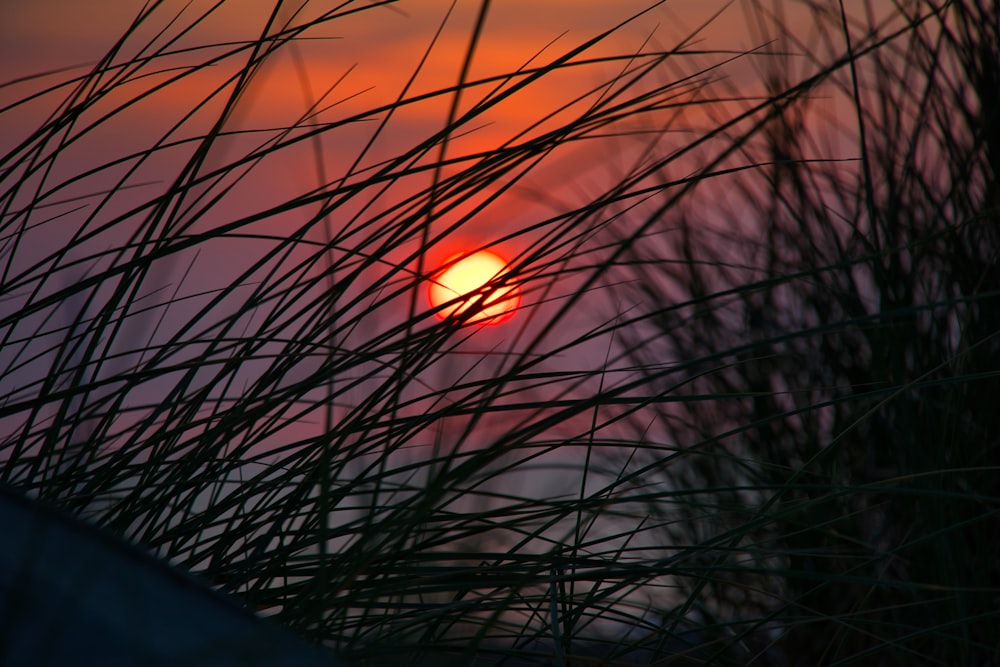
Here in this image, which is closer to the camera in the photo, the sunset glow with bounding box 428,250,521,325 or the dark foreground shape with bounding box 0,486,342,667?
the dark foreground shape with bounding box 0,486,342,667

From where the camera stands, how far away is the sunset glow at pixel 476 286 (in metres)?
0.72

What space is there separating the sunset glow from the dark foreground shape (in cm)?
33

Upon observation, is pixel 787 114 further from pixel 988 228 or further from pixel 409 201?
pixel 409 201

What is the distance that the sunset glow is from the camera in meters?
0.72

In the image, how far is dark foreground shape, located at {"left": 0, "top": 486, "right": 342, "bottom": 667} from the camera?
0.36 m

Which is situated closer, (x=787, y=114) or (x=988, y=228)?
(x=988, y=228)

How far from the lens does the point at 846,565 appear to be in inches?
58.4

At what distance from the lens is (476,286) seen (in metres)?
0.77

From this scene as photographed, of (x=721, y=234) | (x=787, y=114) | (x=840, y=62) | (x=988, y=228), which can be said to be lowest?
(x=840, y=62)

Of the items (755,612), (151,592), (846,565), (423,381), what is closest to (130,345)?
(423,381)

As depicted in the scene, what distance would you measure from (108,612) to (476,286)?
437 millimetres

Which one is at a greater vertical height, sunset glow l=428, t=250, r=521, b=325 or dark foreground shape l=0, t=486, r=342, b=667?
sunset glow l=428, t=250, r=521, b=325

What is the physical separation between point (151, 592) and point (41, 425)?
691 millimetres

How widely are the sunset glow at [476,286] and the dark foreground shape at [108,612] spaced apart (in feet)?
1.08
